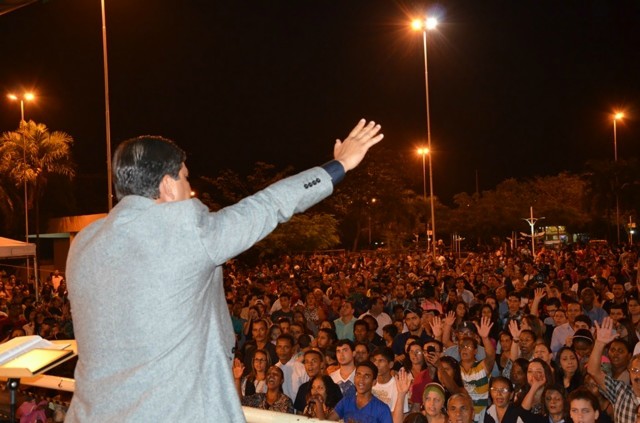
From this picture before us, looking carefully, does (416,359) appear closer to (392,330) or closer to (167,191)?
(392,330)

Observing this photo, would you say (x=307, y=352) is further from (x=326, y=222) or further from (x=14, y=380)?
(x=326, y=222)

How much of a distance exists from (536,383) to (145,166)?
213 inches

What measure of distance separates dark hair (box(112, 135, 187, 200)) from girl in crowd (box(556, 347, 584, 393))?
6.06 metres

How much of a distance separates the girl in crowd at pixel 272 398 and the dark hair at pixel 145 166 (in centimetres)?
509

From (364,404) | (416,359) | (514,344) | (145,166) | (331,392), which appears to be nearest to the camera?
(145,166)

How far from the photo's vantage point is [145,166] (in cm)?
181

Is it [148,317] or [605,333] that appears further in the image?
[605,333]

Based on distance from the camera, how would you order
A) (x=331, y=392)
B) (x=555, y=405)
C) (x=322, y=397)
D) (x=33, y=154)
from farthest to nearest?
1. (x=33, y=154)
2. (x=331, y=392)
3. (x=322, y=397)
4. (x=555, y=405)

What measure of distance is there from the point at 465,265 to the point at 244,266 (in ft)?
40.4

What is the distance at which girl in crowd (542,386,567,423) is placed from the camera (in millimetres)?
5875

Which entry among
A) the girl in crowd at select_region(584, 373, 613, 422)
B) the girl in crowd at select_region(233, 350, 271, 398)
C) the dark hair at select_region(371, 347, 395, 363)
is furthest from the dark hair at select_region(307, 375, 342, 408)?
the girl in crowd at select_region(584, 373, 613, 422)

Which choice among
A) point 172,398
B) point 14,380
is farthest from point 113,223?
point 14,380

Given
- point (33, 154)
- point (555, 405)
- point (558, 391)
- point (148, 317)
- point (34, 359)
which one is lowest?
point (555, 405)

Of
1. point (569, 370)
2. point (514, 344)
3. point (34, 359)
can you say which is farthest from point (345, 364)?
point (34, 359)
